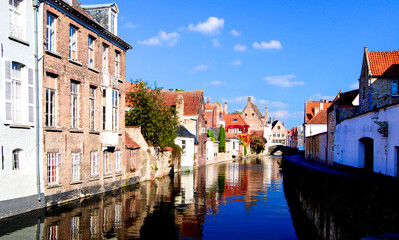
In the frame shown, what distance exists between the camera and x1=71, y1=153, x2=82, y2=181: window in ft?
61.0

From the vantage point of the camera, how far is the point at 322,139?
36.6 meters

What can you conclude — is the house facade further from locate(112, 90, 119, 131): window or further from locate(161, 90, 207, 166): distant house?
locate(161, 90, 207, 166): distant house

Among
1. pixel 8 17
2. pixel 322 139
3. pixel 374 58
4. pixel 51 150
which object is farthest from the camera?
pixel 322 139

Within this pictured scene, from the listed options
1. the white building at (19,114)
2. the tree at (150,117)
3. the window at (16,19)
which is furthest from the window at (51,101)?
the tree at (150,117)

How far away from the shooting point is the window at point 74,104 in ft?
62.3

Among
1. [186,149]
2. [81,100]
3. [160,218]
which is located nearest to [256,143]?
[186,149]

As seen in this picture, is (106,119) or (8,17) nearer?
(8,17)

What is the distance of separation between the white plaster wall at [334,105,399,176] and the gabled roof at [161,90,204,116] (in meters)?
27.1

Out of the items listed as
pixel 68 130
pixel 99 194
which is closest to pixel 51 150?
pixel 68 130

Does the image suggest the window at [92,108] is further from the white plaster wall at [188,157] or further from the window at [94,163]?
the white plaster wall at [188,157]

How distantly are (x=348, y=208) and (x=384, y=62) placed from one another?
84.7 feet

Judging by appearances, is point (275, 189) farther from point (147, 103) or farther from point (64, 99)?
point (64, 99)

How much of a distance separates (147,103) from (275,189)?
1336 centimetres

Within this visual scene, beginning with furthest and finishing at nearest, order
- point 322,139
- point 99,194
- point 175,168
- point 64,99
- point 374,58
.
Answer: point 175,168 → point 322,139 → point 374,58 → point 99,194 → point 64,99
